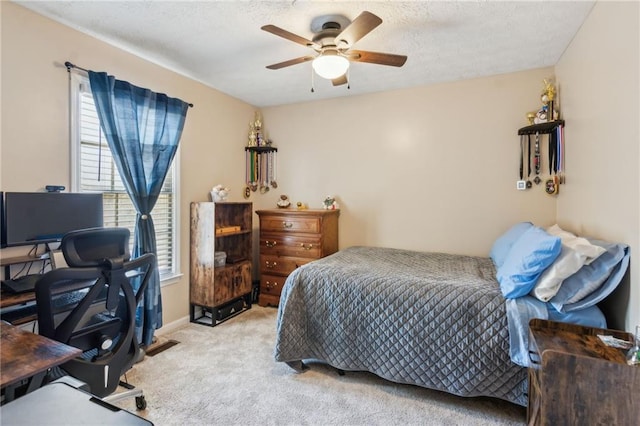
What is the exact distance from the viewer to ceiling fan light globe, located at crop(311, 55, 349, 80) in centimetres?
212

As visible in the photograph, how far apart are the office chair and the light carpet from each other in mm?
376

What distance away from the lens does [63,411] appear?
0.88 meters

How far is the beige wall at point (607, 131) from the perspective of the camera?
5.04 feet

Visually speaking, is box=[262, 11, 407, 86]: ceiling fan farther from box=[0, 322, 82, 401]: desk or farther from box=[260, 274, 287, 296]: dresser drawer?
box=[260, 274, 287, 296]: dresser drawer

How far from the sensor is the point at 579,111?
228 centimetres

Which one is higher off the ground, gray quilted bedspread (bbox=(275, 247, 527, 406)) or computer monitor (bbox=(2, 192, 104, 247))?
computer monitor (bbox=(2, 192, 104, 247))

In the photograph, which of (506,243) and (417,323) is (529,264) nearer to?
(417,323)

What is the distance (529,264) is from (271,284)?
8.83 feet

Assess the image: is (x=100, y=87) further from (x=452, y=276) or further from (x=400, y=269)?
(x=452, y=276)

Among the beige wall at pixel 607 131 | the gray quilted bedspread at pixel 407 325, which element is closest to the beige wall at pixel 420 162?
the beige wall at pixel 607 131

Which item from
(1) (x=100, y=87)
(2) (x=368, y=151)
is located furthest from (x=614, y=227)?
(1) (x=100, y=87)

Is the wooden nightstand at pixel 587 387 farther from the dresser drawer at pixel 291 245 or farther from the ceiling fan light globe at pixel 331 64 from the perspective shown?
the dresser drawer at pixel 291 245

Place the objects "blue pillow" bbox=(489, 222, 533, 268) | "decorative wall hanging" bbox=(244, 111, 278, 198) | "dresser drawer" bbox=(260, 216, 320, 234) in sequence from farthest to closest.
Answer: "decorative wall hanging" bbox=(244, 111, 278, 198), "dresser drawer" bbox=(260, 216, 320, 234), "blue pillow" bbox=(489, 222, 533, 268)

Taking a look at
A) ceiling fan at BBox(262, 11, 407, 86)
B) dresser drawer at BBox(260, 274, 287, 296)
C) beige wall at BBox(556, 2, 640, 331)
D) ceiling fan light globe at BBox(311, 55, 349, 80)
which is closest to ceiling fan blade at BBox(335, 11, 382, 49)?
ceiling fan at BBox(262, 11, 407, 86)
